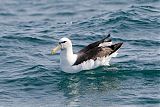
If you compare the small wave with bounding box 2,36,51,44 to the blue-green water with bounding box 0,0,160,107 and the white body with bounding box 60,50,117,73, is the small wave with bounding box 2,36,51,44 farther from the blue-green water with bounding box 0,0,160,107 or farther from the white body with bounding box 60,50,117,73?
A: the white body with bounding box 60,50,117,73

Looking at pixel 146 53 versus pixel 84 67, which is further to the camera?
pixel 146 53

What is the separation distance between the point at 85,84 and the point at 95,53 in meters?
1.49

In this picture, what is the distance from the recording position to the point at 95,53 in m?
20.4

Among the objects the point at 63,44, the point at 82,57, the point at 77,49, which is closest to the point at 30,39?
the point at 77,49

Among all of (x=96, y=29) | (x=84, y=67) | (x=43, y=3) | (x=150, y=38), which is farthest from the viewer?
(x=43, y=3)

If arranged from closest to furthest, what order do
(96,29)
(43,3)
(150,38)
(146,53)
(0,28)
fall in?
1. (146,53)
2. (150,38)
3. (96,29)
4. (0,28)
5. (43,3)

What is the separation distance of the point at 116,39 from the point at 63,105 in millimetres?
7169

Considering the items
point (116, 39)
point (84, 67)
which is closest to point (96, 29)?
point (116, 39)

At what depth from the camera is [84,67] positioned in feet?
66.3

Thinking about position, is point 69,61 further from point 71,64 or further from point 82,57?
point 82,57

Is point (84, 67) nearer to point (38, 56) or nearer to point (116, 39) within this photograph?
point (38, 56)

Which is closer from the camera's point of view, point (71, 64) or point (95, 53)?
point (71, 64)

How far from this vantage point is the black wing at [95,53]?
20250 millimetres

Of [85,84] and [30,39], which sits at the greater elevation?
[30,39]
